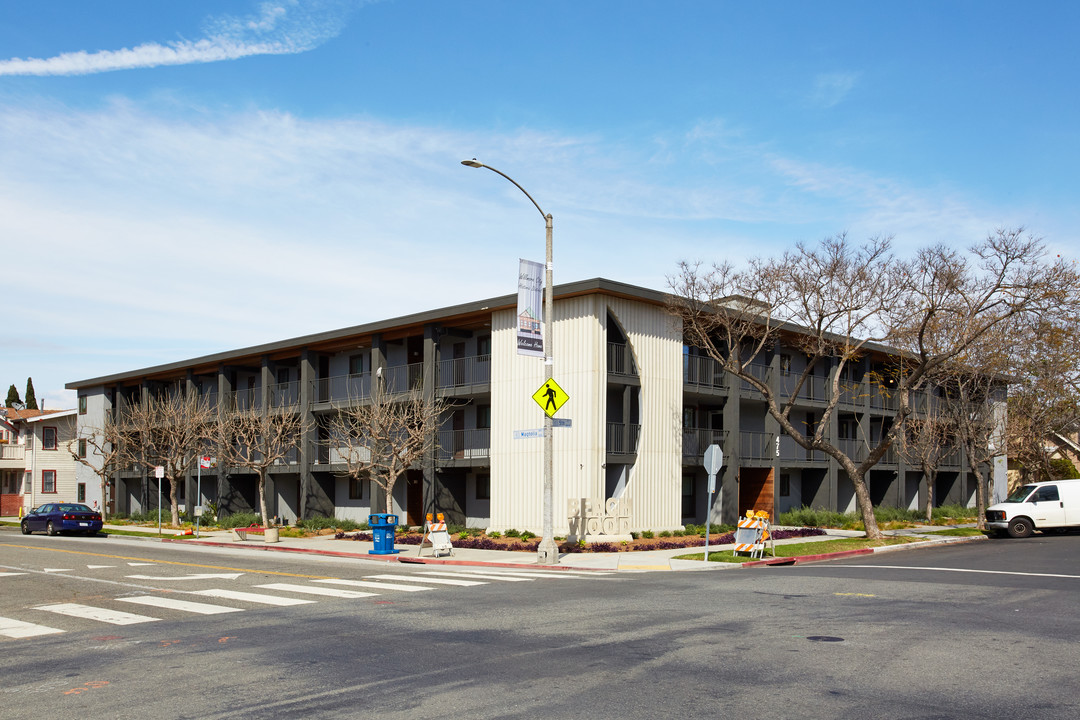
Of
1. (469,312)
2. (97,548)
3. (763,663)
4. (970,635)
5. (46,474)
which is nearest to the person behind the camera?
(763,663)

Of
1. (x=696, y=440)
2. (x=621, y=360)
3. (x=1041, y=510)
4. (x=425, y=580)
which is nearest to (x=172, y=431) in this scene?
(x=621, y=360)

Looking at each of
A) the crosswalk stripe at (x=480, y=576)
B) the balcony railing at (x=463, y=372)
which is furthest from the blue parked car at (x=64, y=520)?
the crosswalk stripe at (x=480, y=576)

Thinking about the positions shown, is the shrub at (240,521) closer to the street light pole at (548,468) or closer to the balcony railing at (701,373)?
the balcony railing at (701,373)

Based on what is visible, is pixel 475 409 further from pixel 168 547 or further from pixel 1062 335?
pixel 1062 335

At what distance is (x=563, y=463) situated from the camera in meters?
30.4

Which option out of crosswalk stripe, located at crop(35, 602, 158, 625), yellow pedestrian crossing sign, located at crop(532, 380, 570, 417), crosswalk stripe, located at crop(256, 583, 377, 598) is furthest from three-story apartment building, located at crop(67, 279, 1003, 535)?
crosswalk stripe, located at crop(35, 602, 158, 625)

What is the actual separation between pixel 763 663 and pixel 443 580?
1022cm

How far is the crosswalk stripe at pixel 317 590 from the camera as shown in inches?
620

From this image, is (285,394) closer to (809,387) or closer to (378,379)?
(378,379)

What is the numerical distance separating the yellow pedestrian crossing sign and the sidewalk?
3.94 m

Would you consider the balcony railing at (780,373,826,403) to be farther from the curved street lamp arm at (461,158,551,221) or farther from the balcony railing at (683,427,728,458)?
the curved street lamp arm at (461,158,551,221)

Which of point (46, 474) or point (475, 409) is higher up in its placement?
point (475, 409)

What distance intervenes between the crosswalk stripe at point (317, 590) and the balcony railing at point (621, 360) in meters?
15.5

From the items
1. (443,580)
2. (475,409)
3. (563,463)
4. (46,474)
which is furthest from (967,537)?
(46,474)
